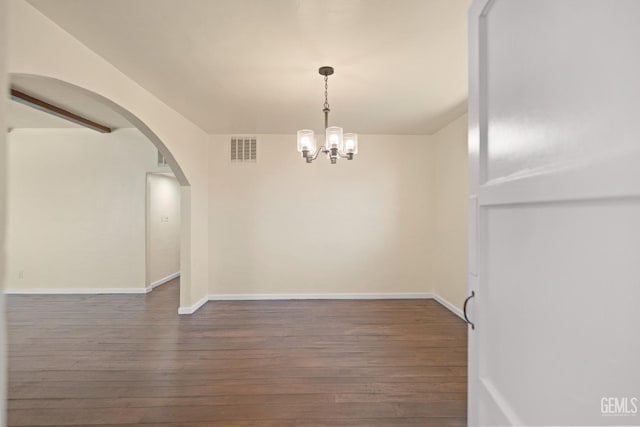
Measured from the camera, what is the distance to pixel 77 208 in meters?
4.64

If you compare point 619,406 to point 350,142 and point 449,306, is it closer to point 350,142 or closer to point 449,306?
point 350,142

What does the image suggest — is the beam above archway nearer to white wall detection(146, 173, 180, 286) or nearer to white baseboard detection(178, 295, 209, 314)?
white wall detection(146, 173, 180, 286)

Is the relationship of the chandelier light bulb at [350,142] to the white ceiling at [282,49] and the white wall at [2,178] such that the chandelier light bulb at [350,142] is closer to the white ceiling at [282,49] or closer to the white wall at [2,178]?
the white ceiling at [282,49]

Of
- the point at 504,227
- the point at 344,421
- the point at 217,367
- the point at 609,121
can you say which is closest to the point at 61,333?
the point at 217,367

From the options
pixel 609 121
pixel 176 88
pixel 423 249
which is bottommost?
pixel 423 249

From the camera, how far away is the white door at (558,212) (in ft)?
1.47

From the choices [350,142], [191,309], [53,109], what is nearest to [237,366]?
[191,309]

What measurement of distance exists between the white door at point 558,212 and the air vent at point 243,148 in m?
3.87

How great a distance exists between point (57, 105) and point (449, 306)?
581cm

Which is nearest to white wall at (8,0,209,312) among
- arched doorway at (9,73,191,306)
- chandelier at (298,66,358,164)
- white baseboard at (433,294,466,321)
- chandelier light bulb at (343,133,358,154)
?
arched doorway at (9,73,191,306)

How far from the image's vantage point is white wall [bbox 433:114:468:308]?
11.8 feet

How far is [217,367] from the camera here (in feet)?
8.08

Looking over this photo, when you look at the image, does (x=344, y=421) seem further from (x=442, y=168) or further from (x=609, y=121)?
(x=442, y=168)

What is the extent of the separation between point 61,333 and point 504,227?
4.41 metres
